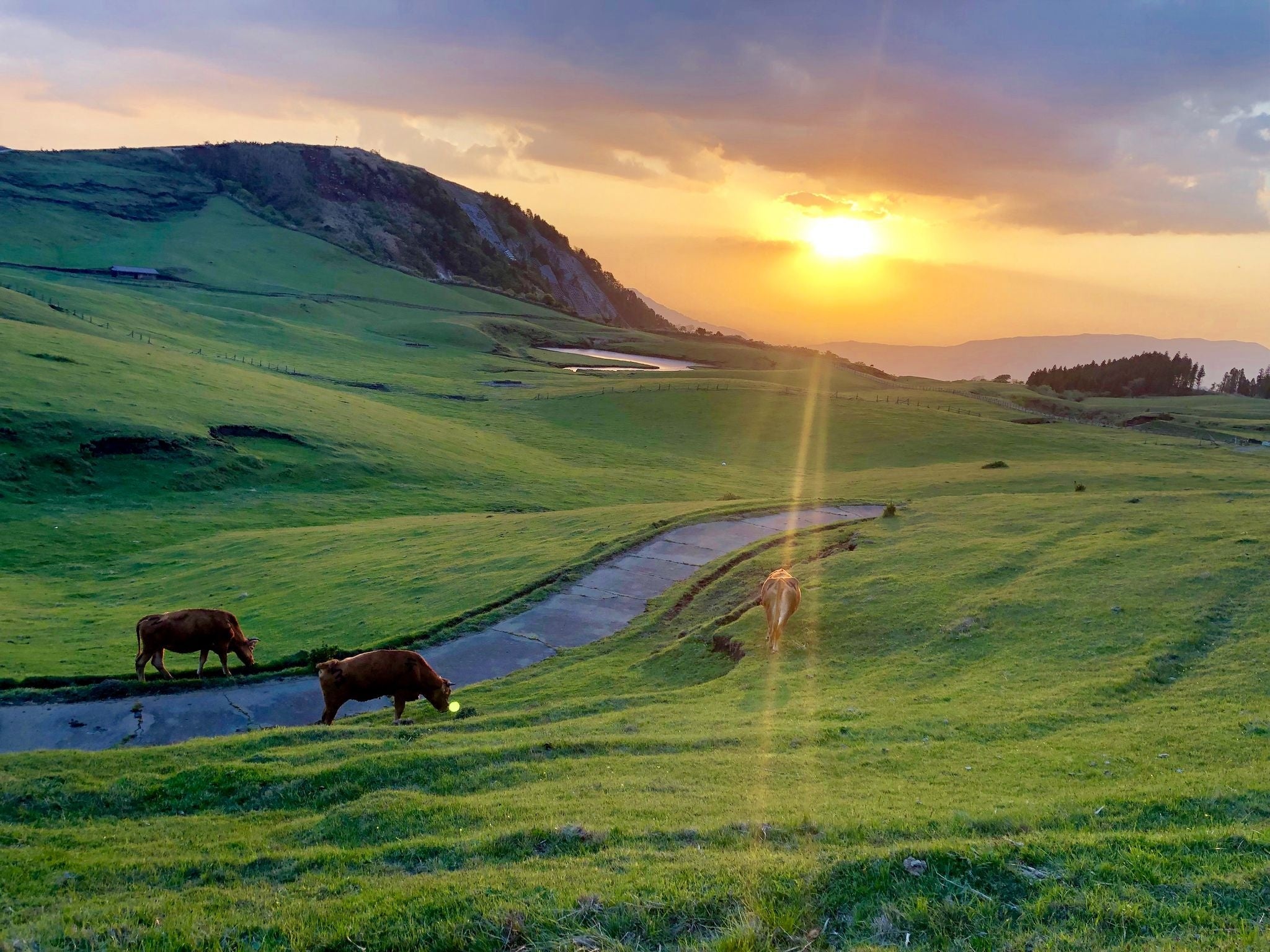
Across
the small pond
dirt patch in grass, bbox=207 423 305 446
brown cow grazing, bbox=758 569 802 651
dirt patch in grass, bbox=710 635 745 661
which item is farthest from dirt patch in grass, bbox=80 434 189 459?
the small pond

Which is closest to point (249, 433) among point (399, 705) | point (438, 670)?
point (438, 670)

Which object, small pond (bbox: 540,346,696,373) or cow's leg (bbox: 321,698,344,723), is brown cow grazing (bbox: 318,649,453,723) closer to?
cow's leg (bbox: 321,698,344,723)

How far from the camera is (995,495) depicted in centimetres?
4097

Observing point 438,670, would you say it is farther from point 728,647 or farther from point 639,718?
point 639,718

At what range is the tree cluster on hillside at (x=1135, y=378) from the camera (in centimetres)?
17612

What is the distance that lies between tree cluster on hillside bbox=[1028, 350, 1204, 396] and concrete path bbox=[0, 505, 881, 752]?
164780 millimetres

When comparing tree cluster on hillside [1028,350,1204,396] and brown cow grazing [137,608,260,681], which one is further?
tree cluster on hillside [1028,350,1204,396]

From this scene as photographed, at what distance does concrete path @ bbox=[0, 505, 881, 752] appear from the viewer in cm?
1984

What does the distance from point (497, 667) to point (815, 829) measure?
1489cm

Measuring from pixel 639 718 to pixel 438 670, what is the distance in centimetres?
882

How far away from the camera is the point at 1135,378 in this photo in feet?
606

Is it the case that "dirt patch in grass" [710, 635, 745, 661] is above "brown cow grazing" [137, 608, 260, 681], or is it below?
above

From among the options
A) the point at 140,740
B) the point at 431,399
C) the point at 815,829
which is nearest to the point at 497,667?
the point at 140,740

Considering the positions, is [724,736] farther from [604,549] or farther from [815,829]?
[604,549]
